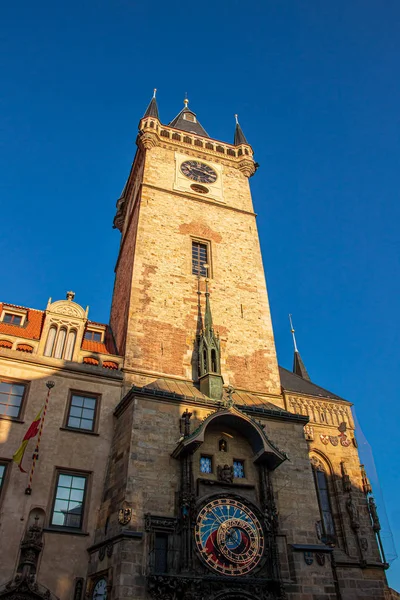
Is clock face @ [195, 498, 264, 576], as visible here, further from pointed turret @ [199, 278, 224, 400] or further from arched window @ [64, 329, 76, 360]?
arched window @ [64, 329, 76, 360]

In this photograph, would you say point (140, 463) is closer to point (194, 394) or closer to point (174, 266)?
point (194, 394)

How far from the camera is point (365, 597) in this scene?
16562 millimetres

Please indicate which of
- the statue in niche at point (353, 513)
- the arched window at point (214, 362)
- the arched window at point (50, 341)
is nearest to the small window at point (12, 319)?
the arched window at point (50, 341)

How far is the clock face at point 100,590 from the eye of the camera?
1299cm

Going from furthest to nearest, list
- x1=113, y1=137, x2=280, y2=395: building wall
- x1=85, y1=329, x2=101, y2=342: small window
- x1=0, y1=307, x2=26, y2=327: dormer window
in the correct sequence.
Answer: x1=85, y1=329, x2=101, y2=342: small window < x1=0, y1=307, x2=26, y2=327: dormer window < x1=113, y1=137, x2=280, y2=395: building wall

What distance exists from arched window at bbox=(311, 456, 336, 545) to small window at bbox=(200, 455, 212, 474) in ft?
17.2

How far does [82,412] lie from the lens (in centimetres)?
1698

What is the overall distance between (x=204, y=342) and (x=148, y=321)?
2386 mm

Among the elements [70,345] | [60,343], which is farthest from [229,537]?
[60,343]

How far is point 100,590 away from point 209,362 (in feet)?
25.8

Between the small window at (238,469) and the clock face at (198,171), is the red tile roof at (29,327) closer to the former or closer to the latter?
the small window at (238,469)

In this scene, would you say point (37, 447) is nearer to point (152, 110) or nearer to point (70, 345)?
point (70, 345)

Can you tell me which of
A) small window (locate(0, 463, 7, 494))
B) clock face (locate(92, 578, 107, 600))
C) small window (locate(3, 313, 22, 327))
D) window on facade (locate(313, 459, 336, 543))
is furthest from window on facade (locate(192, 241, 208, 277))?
clock face (locate(92, 578, 107, 600))

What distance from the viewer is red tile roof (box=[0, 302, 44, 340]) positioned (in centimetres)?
1872
